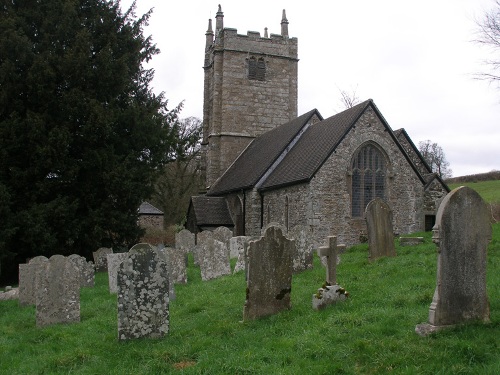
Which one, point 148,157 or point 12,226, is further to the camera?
point 148,157

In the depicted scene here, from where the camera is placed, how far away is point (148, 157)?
18344mm

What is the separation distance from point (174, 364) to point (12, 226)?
1053 centimetres

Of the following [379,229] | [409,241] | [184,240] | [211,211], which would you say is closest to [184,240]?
[184,240]

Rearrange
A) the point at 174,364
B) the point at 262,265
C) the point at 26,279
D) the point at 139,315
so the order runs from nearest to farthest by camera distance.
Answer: the point at 174,364
the point at 139,315
the point at 262,265
the point at 26,279

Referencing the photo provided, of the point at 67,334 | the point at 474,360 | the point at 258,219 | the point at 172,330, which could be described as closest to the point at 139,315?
the point at 172,330

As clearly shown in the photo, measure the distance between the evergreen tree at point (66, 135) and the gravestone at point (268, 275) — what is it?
916cm

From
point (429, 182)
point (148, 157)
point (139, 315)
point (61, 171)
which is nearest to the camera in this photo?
point (139, 315)

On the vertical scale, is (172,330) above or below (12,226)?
below

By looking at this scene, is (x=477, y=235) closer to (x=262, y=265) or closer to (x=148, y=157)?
(x=262, y=265)

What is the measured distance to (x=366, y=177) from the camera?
63.4ft

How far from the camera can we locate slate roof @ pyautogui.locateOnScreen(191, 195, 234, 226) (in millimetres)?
23984

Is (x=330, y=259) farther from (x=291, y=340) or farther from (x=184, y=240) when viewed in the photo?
(x=184, y=240)

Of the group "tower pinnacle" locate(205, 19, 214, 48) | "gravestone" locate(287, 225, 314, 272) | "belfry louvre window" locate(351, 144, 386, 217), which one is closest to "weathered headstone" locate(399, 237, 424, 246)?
"gravestone" locate(287, 225, 314, 272)

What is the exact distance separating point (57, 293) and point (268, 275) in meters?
3.44
